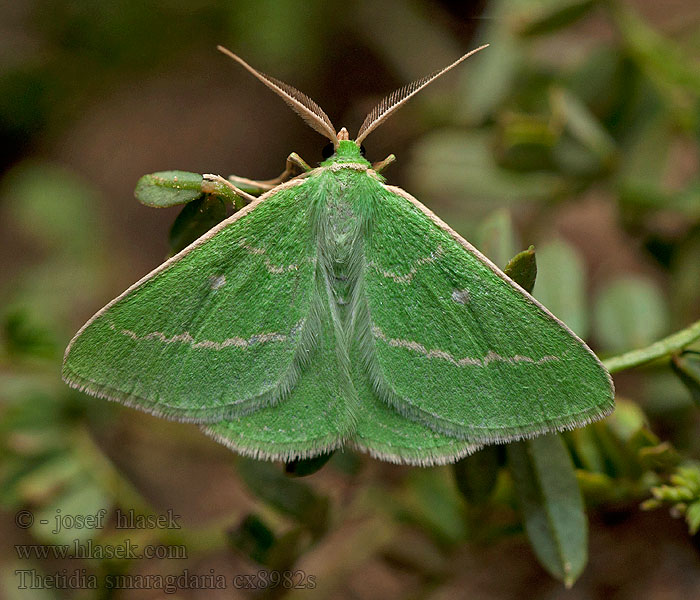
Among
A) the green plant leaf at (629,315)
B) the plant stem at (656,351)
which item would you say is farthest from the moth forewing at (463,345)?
the green plant leaf at (629,315)

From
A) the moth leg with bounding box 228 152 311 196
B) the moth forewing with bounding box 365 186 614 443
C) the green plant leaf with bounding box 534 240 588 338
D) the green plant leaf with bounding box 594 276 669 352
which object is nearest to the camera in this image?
the moth forewing with bounding box 365 186 614 443

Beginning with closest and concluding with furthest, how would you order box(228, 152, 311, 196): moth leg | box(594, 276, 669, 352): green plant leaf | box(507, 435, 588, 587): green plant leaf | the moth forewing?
the moth forewing, box(507, 435, 588, 587): green plant leaf, box(228, 152, 311, 196): moth leg, box(594, 276, 669, 352): green plant leaf

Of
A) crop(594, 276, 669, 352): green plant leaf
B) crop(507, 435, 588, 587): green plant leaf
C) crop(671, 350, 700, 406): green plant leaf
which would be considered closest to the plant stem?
crop(671, 350, 700, 406): green plant leaf

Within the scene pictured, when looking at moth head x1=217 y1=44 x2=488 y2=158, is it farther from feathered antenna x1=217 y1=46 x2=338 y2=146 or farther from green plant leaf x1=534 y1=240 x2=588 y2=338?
green plant leaf x1=534 y1=240 x2=588 y2=338

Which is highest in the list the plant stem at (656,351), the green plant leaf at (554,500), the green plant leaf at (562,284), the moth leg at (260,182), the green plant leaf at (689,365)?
the moth leg at (260,182)

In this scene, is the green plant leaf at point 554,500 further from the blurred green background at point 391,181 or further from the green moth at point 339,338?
the green moth at point 339,338

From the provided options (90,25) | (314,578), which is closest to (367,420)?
(314,578)

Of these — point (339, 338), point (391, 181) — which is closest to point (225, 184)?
point (339, 338)
